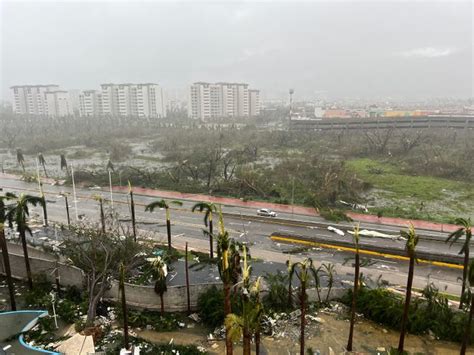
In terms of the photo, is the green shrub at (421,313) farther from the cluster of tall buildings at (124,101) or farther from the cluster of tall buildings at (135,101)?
the cluster of tall buildings at (124,101)

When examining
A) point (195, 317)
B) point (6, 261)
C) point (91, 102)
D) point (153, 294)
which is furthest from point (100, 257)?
point (91, 102)

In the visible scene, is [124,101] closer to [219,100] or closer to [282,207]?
[219,100]

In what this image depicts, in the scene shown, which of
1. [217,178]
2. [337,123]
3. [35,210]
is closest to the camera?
[35,210]

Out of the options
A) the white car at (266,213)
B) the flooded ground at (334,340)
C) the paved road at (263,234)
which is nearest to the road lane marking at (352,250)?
the paved road at (263,234)

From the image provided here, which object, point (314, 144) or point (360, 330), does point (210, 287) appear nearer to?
point (360, 330)

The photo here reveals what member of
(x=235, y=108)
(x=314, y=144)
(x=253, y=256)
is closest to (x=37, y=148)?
(x=314, y=144)
